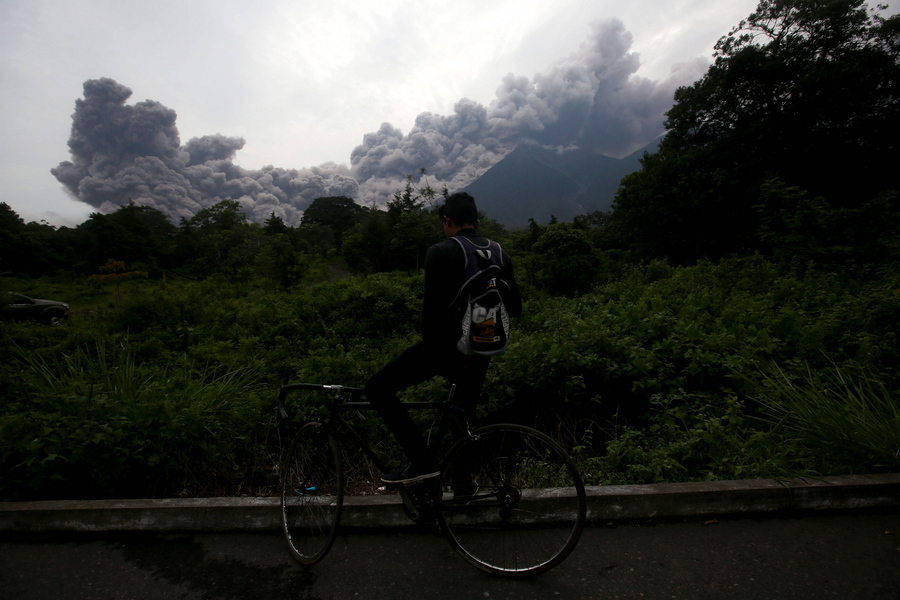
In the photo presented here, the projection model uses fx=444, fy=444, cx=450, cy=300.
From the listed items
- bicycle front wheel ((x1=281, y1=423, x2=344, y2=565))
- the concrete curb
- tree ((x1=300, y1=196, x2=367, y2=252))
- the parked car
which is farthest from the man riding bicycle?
tree ((x1=300, y1=196, x2=367, y2=252))

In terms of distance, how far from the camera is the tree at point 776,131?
18891 mm

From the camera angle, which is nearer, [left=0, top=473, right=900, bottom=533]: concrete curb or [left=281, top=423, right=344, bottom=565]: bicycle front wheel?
[left=281, top=423, right=344, bottom=565]: bicycle front wheel

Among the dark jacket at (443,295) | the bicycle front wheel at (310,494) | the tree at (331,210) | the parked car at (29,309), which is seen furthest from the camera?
the tree at (331,210)

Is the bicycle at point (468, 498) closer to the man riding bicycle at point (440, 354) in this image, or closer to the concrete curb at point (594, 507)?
the man riding bicycle at point (440, 354)

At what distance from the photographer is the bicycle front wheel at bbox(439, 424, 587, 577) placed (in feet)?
7.22

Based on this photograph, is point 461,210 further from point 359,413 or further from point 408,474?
point 408,474

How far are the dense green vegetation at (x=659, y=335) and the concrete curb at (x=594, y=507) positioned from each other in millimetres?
213

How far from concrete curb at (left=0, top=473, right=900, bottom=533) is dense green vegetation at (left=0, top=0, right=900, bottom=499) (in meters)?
0.21

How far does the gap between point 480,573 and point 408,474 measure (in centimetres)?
60

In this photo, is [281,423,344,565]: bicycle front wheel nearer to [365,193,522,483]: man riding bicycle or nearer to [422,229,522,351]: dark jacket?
[365,193,522,483]: man riding bicycle

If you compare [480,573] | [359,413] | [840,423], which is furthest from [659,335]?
[359,413]

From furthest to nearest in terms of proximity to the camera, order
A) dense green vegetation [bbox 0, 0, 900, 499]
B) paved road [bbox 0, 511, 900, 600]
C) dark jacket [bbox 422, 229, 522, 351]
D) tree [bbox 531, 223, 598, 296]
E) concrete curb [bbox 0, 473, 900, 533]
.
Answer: tree [bbox 531, 223, 598, 296] < dense green vegetation [bbox 0, 0, 900, 499] < concrete curb [bbox 0, 473, 900, 533] < dark jacket [bbox 422, 229, 522, 351] < paved road [bbox 0, 511, 900, 600]

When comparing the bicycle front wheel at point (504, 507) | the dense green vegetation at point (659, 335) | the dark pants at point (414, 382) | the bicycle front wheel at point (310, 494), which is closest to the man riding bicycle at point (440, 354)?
the dark pants at point (414, 382)

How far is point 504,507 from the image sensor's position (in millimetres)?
2379
